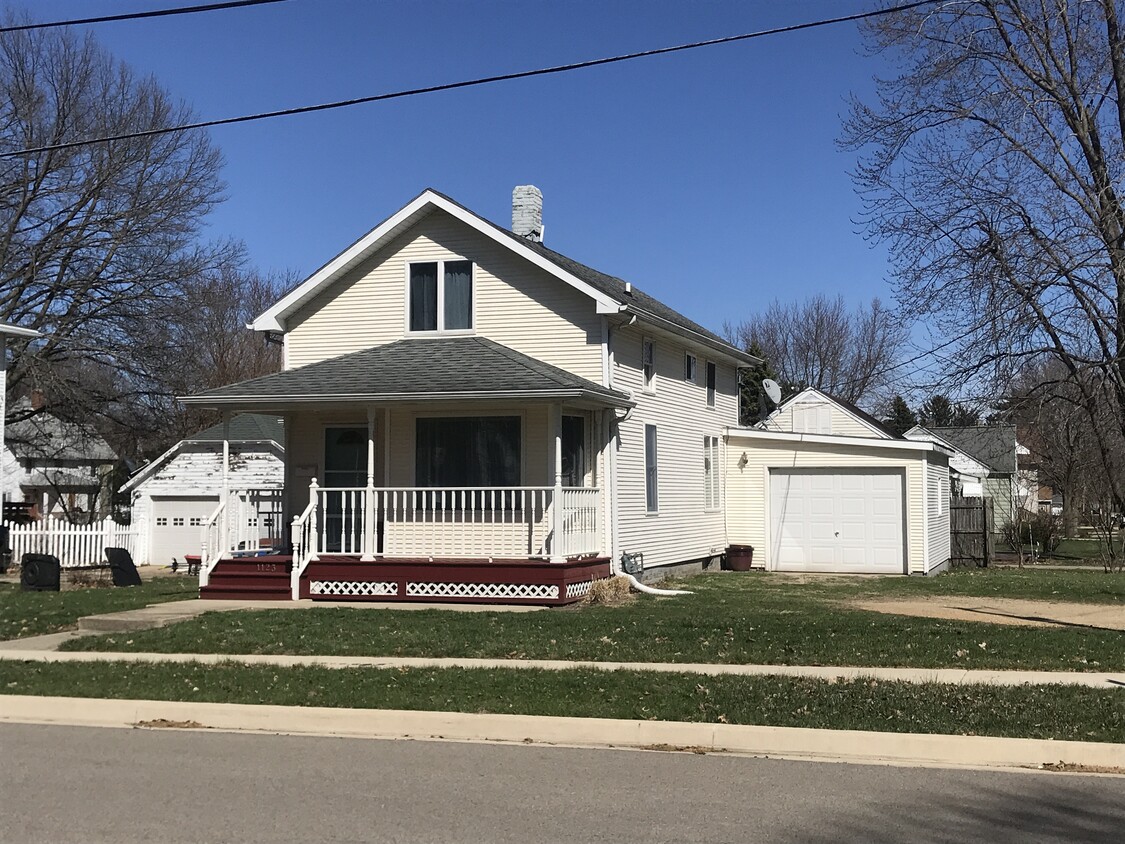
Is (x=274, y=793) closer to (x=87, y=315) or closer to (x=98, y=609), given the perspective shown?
(x=98, y=609)

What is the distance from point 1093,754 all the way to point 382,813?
4.92m

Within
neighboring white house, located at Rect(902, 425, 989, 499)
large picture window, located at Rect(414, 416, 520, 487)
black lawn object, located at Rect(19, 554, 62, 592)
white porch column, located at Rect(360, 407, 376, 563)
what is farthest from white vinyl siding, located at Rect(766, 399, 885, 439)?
black lawn object, located at Rect(19, 554, 62, 592)

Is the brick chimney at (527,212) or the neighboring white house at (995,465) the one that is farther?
the neighboring white house at (995,465)

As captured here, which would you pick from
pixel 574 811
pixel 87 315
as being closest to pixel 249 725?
pixel 574 811

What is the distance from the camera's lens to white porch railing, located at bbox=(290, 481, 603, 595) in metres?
17.5

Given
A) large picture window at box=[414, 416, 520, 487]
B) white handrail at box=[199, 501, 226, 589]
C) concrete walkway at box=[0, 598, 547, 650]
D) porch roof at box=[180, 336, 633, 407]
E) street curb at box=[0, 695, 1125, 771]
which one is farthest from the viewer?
large picture window at box=[414, 416, 520, 487]

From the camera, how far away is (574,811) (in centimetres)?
662

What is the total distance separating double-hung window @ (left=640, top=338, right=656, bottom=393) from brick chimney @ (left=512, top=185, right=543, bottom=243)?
3419 mm

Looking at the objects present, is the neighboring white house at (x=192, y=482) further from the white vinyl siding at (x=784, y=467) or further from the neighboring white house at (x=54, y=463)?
the white vinyl siding at (x=784, y=467)

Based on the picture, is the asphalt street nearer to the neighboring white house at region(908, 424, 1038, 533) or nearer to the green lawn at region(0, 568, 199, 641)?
the green lawn at region(0, 568, 199, 641)

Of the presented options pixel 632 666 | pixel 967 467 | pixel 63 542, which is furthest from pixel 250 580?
pixel 967 467

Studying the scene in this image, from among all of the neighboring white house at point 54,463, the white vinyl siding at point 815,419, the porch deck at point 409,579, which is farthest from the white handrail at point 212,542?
the white vinyl siding at point 815,419

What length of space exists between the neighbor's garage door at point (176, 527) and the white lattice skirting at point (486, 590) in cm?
1409

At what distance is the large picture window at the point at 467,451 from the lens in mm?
18531
